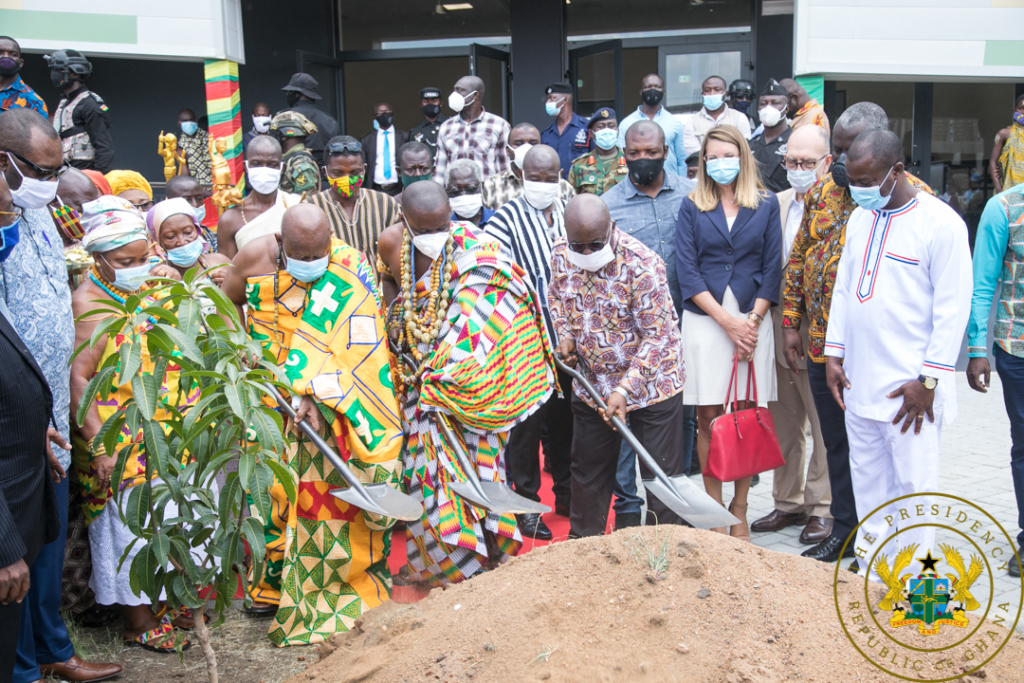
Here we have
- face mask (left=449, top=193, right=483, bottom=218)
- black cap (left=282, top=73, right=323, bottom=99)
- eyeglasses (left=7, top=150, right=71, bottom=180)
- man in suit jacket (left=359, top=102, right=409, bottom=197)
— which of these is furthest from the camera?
man in suit jacket (left=359, top=102, right=409, bottom=197)

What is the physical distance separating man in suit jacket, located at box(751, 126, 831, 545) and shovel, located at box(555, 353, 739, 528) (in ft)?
4.05

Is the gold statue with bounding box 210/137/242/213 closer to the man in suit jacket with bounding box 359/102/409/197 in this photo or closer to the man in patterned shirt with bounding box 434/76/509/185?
the man in patterned shirt with bounding box 434/76/509/185

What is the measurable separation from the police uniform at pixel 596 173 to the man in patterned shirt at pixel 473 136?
0.86m

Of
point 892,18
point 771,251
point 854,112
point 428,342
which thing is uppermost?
point 892,18

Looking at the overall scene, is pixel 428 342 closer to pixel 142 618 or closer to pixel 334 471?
pixel 334 471

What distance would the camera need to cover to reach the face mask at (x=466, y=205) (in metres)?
4.98

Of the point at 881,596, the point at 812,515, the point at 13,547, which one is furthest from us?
the point at 812,515

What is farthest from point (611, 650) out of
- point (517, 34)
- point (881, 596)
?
point (517, 34)

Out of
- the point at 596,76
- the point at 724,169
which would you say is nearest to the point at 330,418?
the point at 724,169

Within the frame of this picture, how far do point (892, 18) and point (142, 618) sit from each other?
9.11 meters

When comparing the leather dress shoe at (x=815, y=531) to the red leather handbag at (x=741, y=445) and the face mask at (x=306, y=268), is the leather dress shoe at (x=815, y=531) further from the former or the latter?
the face mask at (x=306, y=268)

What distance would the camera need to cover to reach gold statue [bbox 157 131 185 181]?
34.3ft

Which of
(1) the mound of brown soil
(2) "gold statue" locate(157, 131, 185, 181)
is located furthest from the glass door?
(1) the mound of brown soil

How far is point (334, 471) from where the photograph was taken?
380 centimetres
